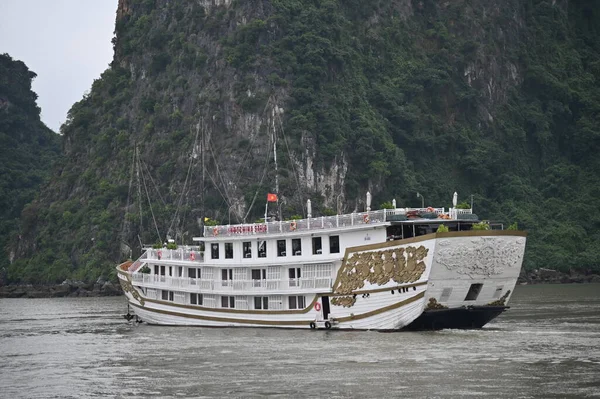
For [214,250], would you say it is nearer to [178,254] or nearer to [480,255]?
[178,254]

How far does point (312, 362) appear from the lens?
36.8 metres

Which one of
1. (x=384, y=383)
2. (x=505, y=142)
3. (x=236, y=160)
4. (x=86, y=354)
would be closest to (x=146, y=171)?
(x=236, y=160)

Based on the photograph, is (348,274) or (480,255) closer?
(480,255)

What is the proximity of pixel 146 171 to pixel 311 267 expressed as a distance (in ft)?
234

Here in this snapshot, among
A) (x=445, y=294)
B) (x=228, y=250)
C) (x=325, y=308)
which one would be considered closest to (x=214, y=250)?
(x=228, y=250)

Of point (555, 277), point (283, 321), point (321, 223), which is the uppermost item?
point (321, 223)

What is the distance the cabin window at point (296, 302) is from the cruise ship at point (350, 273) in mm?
44

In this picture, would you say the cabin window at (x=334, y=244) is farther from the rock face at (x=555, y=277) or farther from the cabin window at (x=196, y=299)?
the rock face at (x=555, y=277)

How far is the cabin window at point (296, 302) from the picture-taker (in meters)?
47.5

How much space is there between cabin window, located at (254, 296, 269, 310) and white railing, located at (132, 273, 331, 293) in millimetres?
552

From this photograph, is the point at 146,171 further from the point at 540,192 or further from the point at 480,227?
the point at 480,227

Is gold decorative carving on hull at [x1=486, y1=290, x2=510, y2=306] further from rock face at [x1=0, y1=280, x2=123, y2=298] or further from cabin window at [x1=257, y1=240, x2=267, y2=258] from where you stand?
rock face at [x1=0, y1=280, x2=123, y2=298]

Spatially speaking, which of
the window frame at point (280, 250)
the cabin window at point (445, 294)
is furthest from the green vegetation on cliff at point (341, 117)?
the cabin window at point (445, 294)

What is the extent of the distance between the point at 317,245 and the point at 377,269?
14.4 feet
